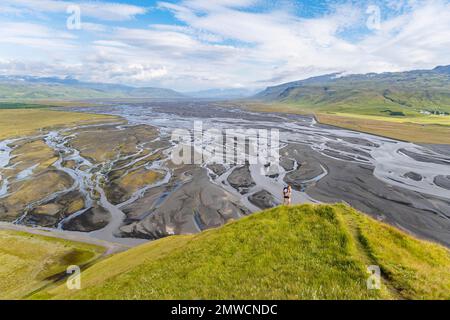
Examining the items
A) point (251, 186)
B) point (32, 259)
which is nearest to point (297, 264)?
point (32, 259)

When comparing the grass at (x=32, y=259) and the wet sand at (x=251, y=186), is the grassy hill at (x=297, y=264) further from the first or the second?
the wet sand at (x=251, y=186)

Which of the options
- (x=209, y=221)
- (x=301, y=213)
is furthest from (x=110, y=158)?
(x=301, y=213)

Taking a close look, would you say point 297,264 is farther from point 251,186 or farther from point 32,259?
point 251,186

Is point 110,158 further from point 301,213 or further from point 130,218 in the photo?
point 301,213

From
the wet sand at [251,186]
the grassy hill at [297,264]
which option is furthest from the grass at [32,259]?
the grassy hill at [297,264]

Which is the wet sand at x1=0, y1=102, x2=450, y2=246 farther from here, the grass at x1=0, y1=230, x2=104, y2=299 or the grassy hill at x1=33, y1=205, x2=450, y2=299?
the grassy hill at x1=33, y1=205, x2=450, y2=299

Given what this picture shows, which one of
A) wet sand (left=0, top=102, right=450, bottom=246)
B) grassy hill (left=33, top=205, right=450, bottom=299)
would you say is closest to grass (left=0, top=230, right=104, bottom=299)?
wet sand (left=0, top=102, right=450, bottom=246)
